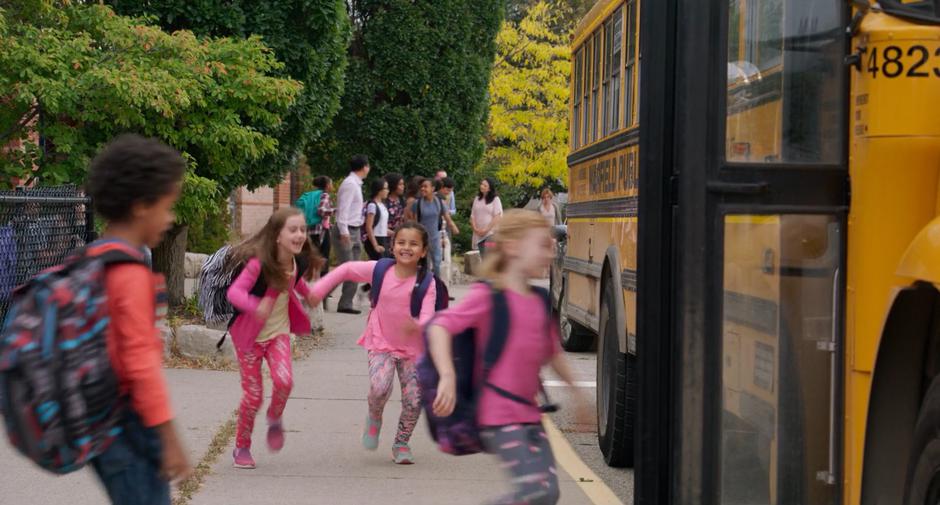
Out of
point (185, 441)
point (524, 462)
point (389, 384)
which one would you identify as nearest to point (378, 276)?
point (389, 384)

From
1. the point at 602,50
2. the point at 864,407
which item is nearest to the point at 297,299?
the point at 602,50

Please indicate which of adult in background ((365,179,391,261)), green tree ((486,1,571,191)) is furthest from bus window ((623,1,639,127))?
green tree ((486,1,571,191))

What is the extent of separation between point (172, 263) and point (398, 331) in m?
6.48

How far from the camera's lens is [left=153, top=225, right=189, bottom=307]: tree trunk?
1271 cm

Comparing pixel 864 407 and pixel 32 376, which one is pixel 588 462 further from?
pixel 32 376

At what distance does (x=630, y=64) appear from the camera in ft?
23.3

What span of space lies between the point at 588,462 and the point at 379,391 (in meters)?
1.37

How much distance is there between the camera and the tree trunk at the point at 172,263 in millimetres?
12711

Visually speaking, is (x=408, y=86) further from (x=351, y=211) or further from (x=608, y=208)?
(x=608, y=208)

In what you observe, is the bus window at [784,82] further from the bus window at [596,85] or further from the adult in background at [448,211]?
the adult in background at [448,211]

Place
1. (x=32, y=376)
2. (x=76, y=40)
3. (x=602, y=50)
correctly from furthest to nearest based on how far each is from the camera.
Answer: (x=76, y=40), (x=602, y=50), (x=32, y=376)

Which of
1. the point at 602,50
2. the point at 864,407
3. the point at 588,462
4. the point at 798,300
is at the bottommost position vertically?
the point at 588,462

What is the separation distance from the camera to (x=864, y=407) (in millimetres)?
3709

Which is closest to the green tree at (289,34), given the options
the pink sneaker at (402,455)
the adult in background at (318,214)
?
the adult in background at (318,214)
